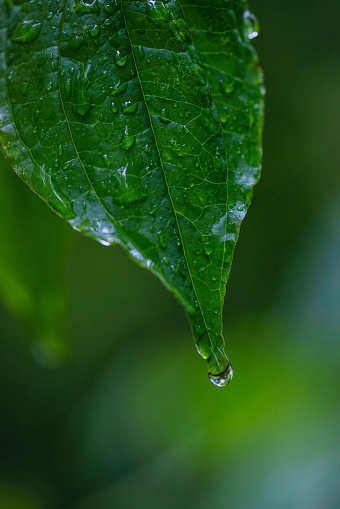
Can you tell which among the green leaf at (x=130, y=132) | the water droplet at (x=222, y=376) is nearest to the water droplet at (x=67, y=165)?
the green leaf at (x=130, y=132)

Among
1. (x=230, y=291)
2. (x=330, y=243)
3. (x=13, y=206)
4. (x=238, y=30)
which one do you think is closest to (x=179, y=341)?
(x=230, y=291)

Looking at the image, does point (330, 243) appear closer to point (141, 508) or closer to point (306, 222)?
point (306, 222)

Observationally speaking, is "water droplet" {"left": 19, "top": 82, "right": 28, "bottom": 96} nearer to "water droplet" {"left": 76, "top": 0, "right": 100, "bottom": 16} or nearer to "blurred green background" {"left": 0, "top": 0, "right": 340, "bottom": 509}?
"water droplet" {"left": 76, "top": 0, "right": 100, "bottom": 16}

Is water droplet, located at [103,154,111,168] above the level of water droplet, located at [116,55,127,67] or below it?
below

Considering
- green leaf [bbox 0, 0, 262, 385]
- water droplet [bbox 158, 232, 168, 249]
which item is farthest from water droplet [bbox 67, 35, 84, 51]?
water droplet [bbox 158, 232, 168, 249]

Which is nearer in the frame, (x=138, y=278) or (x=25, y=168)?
(x=25, y=168)

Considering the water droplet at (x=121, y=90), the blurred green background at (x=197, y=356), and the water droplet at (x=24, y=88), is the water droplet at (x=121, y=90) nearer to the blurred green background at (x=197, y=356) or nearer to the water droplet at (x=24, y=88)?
the water droplet at (x=24, y=88)
